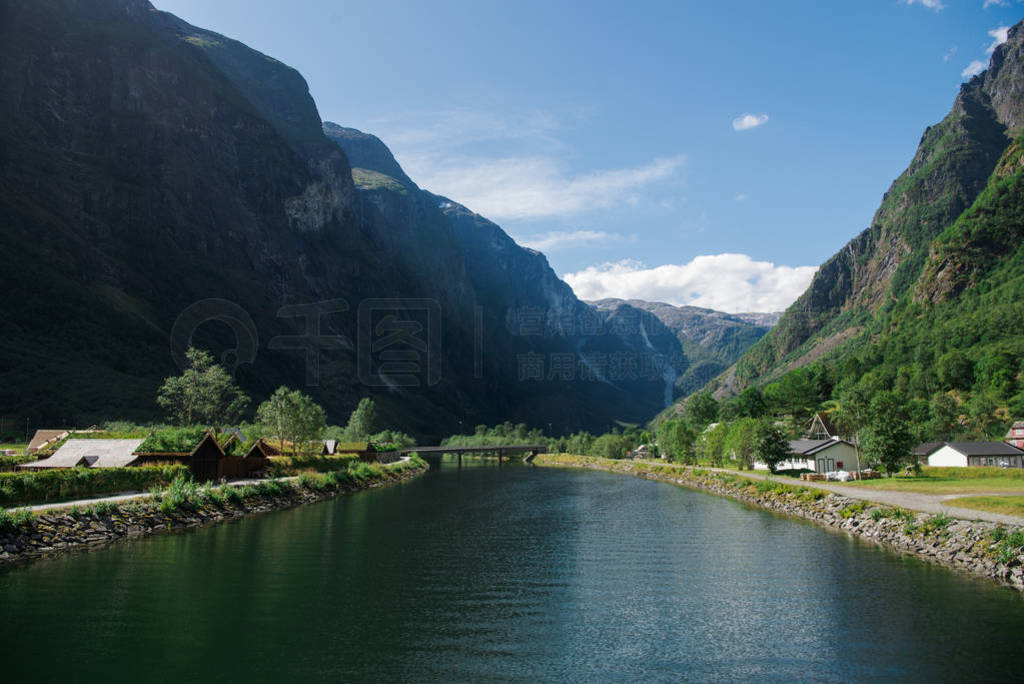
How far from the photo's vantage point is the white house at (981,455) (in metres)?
88.2

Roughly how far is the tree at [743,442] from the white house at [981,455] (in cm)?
2587

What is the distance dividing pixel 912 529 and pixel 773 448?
174ft

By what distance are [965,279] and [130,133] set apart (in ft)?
848

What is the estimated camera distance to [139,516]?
4281 cm

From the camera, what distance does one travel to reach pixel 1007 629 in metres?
22.9

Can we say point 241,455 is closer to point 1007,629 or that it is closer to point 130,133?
point 1007,629

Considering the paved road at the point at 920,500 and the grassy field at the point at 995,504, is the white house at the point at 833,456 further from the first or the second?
the grassy field at the point at 995,504

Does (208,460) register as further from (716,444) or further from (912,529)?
(716,444)

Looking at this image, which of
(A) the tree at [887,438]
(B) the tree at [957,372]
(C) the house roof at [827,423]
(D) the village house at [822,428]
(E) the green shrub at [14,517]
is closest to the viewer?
(E) the green shrub at [14,517]

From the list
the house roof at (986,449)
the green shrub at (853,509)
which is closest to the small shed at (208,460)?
the green shrub at (853,509)

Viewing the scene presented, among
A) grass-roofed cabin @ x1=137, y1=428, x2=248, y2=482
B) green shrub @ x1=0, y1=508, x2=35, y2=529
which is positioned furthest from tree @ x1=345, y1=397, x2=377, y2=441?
green shrub @ x1=0, y1=508, x2=35, y2=529

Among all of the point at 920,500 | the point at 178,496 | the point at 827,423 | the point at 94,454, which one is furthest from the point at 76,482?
the point at 827,423

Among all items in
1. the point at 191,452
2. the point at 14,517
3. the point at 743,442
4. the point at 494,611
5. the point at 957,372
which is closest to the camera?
the point at 494,611

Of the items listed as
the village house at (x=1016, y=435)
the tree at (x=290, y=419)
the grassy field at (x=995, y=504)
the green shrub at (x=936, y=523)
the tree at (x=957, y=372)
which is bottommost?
the green shrub at (x=936, y=523)
